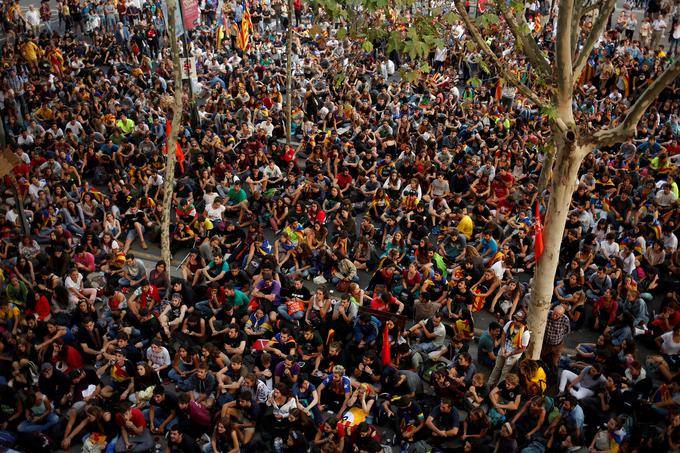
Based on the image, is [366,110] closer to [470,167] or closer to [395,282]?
[470,167]

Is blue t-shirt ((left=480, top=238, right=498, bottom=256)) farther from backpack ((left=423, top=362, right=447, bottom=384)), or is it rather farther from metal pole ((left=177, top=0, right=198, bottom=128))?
metal pole ((left=177, top=0, right=198, bottom=128))

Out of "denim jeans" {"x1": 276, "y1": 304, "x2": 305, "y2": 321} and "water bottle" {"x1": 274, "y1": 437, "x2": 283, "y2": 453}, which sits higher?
"denim jeans" {"x1": 276, "y1": 304, "x2": 305, "y2": 321}

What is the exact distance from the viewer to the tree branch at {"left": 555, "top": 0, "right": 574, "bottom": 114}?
294 inches

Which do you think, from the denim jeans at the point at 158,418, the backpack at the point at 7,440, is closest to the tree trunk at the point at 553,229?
the denim jeans at the point at 158,418

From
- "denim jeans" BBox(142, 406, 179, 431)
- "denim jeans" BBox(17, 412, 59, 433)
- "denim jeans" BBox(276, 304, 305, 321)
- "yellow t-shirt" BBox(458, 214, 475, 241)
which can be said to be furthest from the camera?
"yellow t-shirt" BBox(458, 214, 475, 241)

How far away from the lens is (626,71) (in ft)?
68.4

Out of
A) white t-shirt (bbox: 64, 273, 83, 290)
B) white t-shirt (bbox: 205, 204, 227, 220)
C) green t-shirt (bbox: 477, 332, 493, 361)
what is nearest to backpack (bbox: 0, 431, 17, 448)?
white t-shirt (bbox: 64, 273, 83, 290)

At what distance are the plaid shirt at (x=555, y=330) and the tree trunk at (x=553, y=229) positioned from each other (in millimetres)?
385

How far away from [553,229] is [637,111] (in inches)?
72.8

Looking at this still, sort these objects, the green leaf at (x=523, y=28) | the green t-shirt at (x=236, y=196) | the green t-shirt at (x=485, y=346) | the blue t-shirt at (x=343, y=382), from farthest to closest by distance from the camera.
Answer: the green t-shirt at (x=236, y=196)
the green t-shirt at (x=485, y=346)
the blue t-shirt at (x=343, y=382)
the green leaf at (x=523, y=28)

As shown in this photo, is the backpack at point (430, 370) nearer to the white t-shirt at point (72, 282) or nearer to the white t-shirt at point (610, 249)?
the white t-shirt at point (610, 249)

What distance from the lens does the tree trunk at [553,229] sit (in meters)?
8.11

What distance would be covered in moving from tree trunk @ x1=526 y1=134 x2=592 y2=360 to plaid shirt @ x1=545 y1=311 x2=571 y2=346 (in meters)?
0.39

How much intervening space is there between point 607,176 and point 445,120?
16.6 feet
